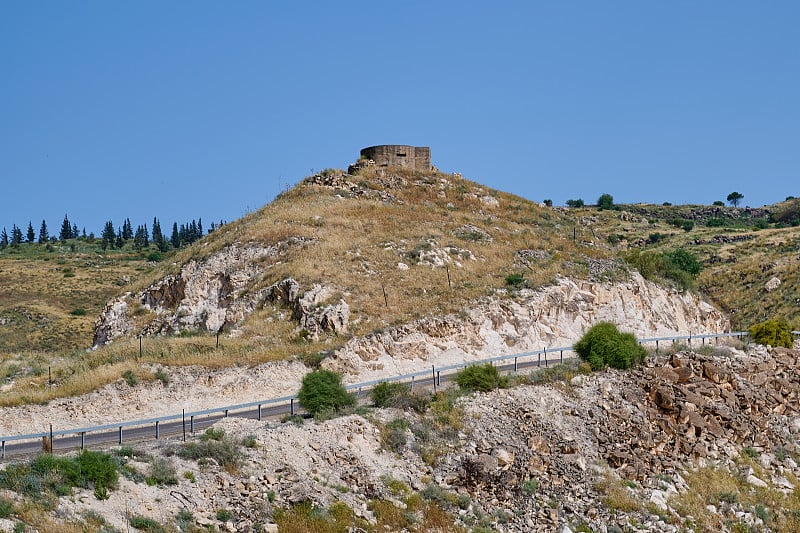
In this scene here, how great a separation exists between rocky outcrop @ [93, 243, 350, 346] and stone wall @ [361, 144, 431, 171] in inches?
599

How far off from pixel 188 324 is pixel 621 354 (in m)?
18.6

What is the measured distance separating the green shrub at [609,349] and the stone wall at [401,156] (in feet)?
86.8

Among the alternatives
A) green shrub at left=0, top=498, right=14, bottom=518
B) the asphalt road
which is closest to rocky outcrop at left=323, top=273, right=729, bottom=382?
the asphalt road

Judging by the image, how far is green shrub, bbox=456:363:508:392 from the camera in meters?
27.0

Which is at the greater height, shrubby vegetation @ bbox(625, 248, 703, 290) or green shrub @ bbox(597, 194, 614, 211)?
green shrub @ bbox(597, 194, 614, 211)

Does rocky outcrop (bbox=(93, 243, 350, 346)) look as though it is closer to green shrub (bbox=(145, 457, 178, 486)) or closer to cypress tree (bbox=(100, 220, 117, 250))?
green shrub (bbox=(145, 457, 178, 486))

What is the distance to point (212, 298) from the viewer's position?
133ft

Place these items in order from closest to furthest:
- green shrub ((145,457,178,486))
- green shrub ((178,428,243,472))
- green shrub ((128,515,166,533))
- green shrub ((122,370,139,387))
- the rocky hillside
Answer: green shrub ((128,515,166,533)) → green shrub ((145,457,178,486)) → the rocky hillside → green shrub ((178,428,243,472)) → green shrub ((122,370,139,387))

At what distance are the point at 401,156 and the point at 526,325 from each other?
20.6 m

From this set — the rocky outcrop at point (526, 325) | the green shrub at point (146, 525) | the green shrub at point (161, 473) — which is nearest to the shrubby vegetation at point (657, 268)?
the rocky outcrop at point (526, 325)

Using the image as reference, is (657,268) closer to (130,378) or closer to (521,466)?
(521,466)

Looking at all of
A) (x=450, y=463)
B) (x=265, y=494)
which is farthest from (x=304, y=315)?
(x=265, y=494)

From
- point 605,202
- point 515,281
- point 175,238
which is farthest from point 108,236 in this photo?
point 515,281

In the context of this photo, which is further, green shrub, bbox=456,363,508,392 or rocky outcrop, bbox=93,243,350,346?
rocky outcrop, bbox=93,243,350,346
